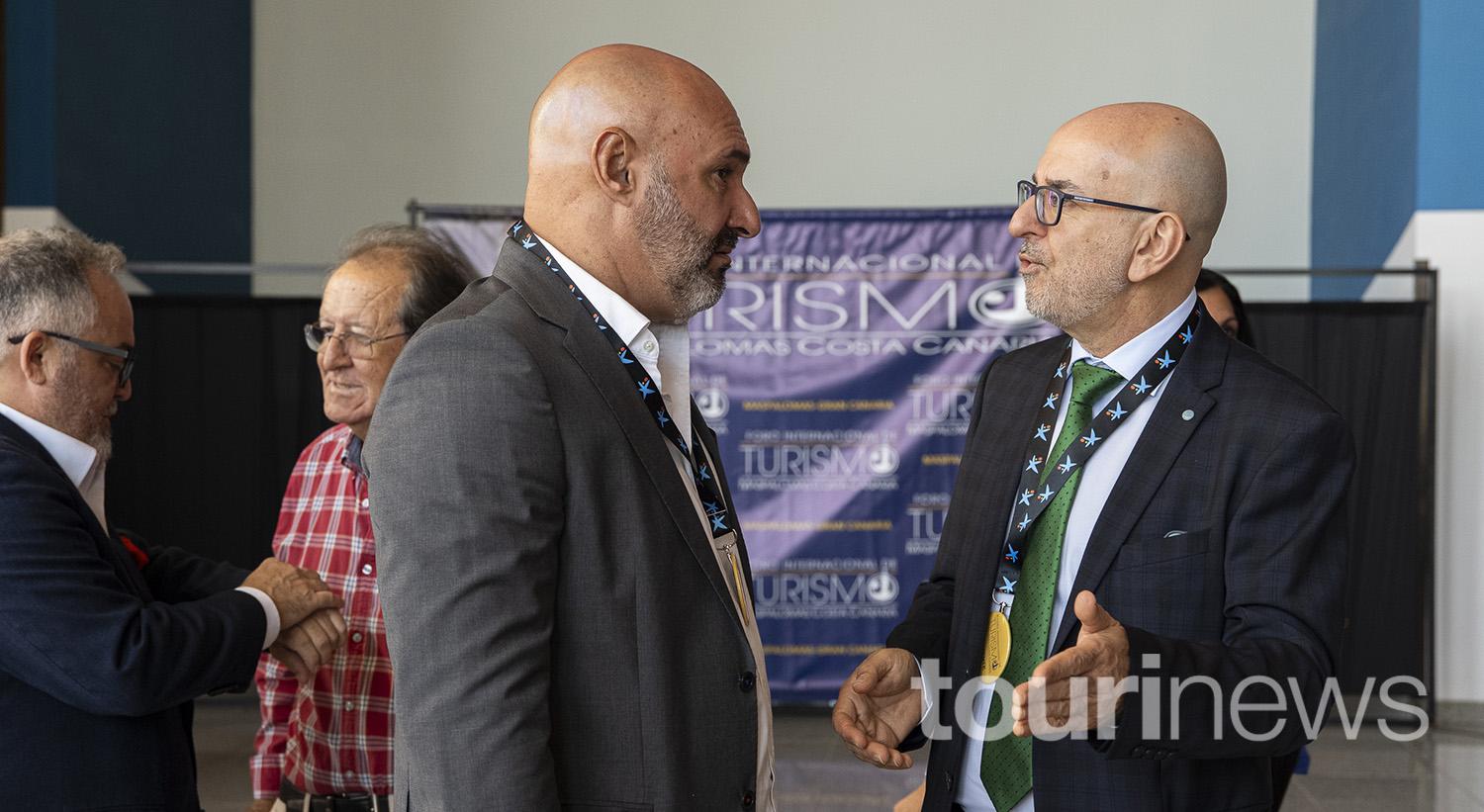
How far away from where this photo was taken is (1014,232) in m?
1.90

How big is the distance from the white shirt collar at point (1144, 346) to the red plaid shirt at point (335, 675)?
1304mm

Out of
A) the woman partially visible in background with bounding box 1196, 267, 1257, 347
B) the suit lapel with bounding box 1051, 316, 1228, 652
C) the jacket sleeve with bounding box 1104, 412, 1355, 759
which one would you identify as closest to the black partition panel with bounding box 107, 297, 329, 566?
the woman partially visible in background with bounding box 1196, 267, 1257, 347

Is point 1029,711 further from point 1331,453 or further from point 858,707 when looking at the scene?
point 1331,453

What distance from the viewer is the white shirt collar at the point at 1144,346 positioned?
181cm

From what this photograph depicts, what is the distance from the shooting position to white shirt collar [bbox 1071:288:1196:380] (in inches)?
71.1

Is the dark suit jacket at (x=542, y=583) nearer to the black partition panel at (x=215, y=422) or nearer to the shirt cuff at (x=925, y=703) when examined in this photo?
the shirt cuff at (x=925, y=703)

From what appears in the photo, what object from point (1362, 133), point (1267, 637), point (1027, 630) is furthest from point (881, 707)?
point (1362, 133)

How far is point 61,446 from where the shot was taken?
1.85m

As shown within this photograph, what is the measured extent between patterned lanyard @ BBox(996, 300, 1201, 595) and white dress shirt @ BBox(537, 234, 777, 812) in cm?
44

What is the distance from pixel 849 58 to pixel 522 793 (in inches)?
278

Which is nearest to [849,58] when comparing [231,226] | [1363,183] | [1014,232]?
[1363,183]

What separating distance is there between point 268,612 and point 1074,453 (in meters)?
1.34

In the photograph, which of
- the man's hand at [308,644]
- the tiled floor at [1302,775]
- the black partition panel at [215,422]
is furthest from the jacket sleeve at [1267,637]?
the black partition panel at [215,422]

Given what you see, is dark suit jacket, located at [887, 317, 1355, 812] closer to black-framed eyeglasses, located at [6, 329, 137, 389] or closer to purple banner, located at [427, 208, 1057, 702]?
black-framed eyeglasses, located at [6, 329, 137, 389]
